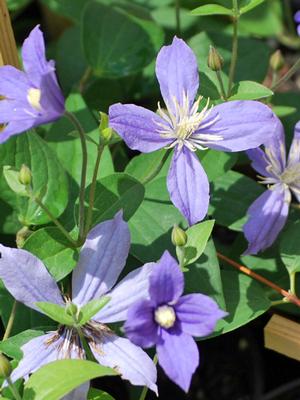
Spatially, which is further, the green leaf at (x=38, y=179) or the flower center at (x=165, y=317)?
the green leaf at (x=38, y=179)

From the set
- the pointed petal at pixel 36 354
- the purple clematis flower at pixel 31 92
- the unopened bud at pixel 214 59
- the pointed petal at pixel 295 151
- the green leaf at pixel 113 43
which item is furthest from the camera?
the green leaf at pixel 113 43

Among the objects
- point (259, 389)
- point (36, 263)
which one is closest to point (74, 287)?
point (36, 263)

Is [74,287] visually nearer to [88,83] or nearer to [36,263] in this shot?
[36,263]

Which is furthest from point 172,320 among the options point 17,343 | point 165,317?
point 17,343

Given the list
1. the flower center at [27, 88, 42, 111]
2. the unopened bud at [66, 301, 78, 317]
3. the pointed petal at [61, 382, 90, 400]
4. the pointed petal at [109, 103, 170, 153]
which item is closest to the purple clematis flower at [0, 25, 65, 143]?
the flower center at [27, 88, 42, 111]

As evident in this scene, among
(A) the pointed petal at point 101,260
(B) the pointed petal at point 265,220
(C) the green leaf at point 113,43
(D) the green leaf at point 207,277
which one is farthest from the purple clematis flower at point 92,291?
(C) the green leaf at point 113,43

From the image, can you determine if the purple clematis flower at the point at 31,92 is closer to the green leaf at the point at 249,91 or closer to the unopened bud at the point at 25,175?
the unopened bud at the point at 25,175
